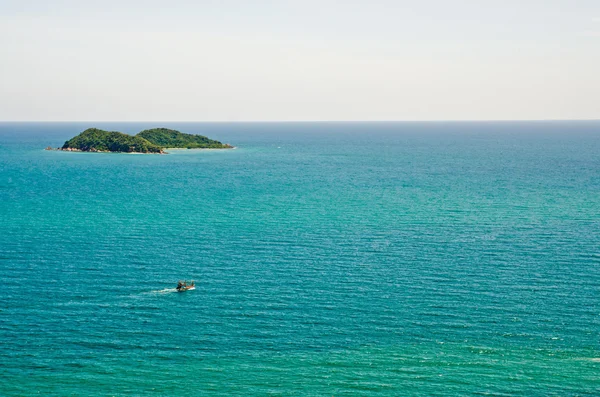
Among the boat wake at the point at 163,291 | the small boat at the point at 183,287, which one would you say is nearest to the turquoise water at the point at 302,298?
the boat wake at the point at 163,291

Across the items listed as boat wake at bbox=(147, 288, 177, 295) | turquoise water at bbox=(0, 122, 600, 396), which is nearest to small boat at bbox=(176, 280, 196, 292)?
boat wake at bbox=(147, 288, 177, 295)

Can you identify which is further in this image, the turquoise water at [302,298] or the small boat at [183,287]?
the small boat at [183,287]

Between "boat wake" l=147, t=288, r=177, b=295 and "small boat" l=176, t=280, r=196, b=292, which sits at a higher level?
"small boat" l=176, t=280, r=196, b=292

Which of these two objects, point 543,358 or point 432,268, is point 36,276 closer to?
point 432,268

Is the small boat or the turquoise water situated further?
the small boat

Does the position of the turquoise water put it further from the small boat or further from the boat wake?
the small boat

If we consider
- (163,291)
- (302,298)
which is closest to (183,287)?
(163,291)

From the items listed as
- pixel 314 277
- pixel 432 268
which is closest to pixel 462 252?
pixel 432 268

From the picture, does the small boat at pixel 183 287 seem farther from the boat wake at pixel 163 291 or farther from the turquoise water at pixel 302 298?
the turquoise water at pixel 302 298
